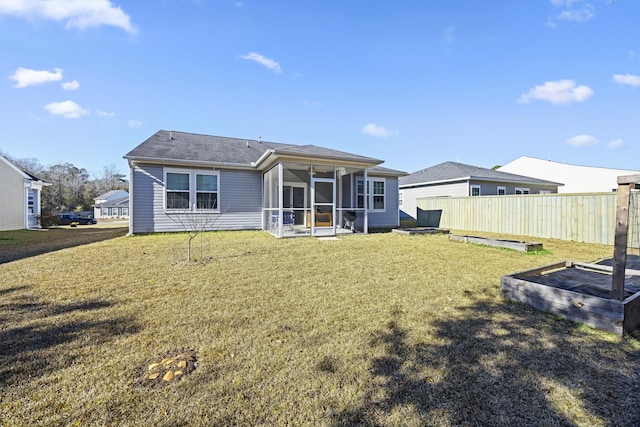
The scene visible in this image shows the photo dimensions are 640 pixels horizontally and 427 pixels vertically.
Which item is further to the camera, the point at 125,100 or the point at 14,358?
the point at 125,100

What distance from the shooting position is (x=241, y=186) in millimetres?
12719

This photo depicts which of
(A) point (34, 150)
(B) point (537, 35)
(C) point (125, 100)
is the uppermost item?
(A) point (34, 150)

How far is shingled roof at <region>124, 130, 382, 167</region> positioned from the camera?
10.5m

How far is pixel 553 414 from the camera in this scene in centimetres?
176

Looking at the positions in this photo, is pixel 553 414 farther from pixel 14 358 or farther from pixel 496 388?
pixel 14 358

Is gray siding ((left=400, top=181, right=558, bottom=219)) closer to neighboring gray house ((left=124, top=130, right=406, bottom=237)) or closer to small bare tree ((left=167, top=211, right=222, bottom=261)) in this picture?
neighboring gray house ((left=124, top=130, right=406, bottom=237))

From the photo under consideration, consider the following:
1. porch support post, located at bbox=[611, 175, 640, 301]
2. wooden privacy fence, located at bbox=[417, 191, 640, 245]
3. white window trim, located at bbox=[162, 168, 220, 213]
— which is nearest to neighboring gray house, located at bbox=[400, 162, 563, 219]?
wooden privacy fence, located at bbox=[417, 191, 640, 245]

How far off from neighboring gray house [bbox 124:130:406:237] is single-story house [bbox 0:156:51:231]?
8953mm

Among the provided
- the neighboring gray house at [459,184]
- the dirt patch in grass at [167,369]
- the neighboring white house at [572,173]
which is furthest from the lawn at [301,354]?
the neighboring white house at [572,173]

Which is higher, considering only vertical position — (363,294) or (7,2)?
(7,2)

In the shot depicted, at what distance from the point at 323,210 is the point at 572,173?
32.3 metres

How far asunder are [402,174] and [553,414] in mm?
14406

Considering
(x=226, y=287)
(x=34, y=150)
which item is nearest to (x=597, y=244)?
(x=226, y=287)

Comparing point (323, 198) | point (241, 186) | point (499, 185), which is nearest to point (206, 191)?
point (241, 186)
